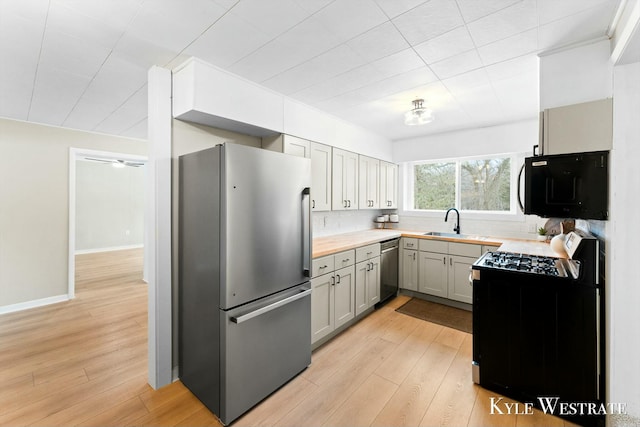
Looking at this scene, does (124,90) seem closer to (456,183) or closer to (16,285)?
(16,285)

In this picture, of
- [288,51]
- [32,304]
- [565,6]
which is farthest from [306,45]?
[32,304]

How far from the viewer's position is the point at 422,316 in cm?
328

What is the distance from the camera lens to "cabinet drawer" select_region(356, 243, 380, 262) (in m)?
3.08

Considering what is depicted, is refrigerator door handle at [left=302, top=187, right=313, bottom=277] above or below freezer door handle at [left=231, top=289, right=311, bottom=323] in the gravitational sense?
above

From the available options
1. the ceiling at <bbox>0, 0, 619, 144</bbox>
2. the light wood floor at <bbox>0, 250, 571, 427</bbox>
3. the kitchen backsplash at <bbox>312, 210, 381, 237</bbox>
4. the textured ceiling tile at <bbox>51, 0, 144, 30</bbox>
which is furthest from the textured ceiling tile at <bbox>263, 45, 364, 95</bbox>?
the light wood floor at <bbox>0, 250, 571, 427</bbox>

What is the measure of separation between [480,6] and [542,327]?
1.97 metres

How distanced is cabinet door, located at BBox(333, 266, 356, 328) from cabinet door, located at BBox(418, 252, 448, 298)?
4.12ft

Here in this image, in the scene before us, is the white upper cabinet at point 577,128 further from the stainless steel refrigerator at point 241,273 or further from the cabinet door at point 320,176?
the cabinet door at point 320,176

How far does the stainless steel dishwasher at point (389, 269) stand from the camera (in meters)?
3.52

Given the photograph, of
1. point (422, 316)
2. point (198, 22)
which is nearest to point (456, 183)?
point (422, 316)

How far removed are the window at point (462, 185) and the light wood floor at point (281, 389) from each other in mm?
2012

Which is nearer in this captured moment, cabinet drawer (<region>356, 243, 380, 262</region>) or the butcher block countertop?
the butcher block countertop

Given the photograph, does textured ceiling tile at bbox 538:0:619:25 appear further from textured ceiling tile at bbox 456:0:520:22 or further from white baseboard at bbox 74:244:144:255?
white baseboard at bbox 74:244:144:255

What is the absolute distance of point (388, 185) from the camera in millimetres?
4492
